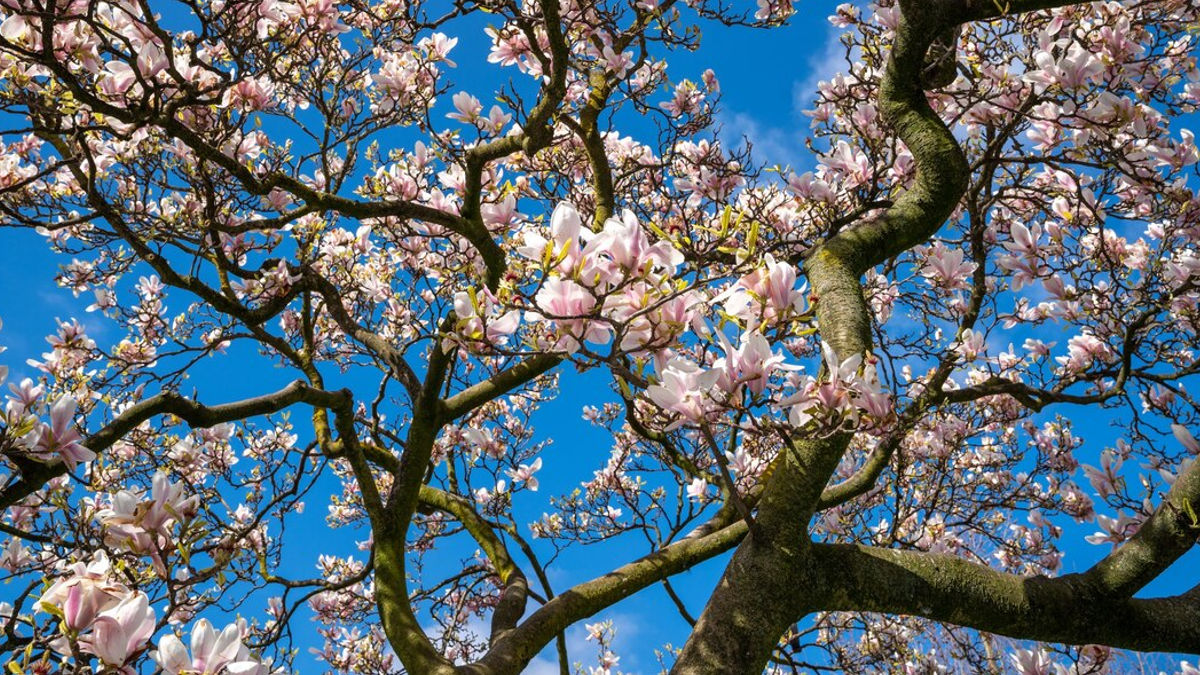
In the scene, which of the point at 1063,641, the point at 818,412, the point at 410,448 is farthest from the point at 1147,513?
the point at 410,448

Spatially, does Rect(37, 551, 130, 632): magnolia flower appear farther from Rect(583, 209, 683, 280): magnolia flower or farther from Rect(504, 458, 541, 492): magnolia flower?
Rect(504, 458, 541, 492): magnolia flower

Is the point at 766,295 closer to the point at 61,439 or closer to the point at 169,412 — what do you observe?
the point at 61,439

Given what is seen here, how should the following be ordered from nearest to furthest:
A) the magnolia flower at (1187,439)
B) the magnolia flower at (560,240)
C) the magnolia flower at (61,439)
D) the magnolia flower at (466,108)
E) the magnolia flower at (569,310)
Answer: the magnolia flower at (560,240), the magnolia flower at (569,310), the magnolia flower at (61,439), the magnolia flower at (1187,439), the magnolia flower at (466,108)

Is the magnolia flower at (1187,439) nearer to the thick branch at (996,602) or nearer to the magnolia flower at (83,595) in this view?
the thick branch at (996,602)

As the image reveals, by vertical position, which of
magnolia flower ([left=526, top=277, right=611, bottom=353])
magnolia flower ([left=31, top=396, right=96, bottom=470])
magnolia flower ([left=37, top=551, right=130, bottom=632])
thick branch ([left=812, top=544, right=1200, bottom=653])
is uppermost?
magnolia flower ([left=31, top=396, right=96, bottom=470])

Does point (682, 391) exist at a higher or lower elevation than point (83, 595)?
higher

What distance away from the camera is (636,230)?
4.72ft

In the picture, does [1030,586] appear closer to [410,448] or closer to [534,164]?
[410,448]

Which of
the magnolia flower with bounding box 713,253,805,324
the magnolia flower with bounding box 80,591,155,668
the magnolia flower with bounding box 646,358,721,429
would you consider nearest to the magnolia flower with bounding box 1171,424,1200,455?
the magnolia flower with bounding box 713,253,805,324

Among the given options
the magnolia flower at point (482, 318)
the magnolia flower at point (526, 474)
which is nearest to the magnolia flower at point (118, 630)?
the magnolia flower at point (482, 318)

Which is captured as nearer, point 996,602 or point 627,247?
point 627,247

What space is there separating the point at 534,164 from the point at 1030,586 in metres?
3.73

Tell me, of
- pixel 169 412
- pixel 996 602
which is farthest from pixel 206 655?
pixel 996 602

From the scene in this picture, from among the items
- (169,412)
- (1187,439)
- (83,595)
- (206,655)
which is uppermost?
(169,412)
